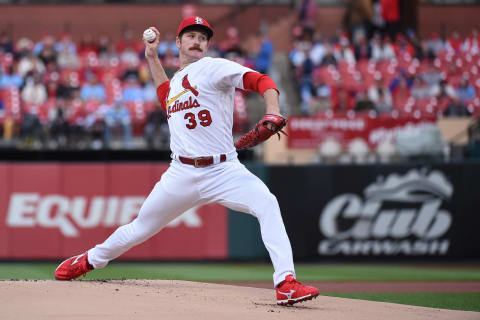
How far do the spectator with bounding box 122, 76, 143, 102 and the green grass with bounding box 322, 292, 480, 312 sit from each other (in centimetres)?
910

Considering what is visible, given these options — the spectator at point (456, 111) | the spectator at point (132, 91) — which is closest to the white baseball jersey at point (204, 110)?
the spectator at point (132, 91)

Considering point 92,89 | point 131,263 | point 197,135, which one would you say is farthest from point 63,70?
point 197,135

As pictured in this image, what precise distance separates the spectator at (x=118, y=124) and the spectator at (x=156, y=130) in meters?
0.33

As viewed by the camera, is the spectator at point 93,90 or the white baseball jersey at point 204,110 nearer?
the white baseball jersey at point 204,110

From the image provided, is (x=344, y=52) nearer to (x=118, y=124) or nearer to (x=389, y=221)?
(x=118, y=124)

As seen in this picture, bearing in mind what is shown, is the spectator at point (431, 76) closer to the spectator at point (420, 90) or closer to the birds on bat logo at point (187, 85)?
the spectator at point (420, 90)

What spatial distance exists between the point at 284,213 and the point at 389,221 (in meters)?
1.64

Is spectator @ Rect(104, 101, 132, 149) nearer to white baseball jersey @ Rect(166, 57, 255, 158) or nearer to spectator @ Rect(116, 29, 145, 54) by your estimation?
spectator @ Rect(116, 29, 145, 54)

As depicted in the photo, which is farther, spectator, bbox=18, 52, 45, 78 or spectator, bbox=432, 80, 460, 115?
spectator, bbox=432, 80, 460, 115

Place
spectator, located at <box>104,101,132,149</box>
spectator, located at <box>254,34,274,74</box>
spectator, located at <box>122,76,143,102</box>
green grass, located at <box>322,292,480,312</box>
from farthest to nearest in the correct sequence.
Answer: spectator, located at <box>254,34,274,74</box>
spectator, located at <box>122,76,143,102</box>
spectator, located at <box>104,101,132,149</box>
green grass, located at <box>322,292,480,312</box>

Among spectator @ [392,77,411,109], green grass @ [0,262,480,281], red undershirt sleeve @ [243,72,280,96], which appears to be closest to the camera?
red undershirt sleeve @ [243,72,280,96]

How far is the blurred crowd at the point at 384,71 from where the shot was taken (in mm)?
17141

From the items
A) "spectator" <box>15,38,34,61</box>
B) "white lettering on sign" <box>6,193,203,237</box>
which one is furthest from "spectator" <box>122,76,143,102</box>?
"white lettering on sign" <box>6,193,203,237</box>

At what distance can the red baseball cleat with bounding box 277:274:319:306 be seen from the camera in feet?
18.1
